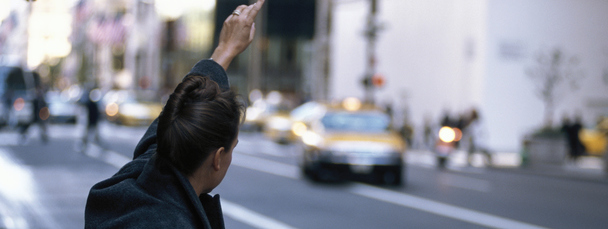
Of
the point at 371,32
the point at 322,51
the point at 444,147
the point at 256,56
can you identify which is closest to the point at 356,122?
the point at 444,147

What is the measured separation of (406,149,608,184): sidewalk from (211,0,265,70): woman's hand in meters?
17.1

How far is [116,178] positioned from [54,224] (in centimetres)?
701

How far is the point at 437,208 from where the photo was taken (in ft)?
37.6

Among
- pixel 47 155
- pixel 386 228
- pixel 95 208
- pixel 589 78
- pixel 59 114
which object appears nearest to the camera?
pixel 95 208

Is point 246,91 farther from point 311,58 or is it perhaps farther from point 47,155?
point 47,155

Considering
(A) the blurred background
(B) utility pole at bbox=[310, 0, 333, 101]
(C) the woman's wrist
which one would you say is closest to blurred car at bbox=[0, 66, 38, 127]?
(A) the blurred background

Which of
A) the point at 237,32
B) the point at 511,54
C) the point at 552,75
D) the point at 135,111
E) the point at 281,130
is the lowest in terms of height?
the point at 281,130

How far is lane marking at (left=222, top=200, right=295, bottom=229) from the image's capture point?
9.21 meters

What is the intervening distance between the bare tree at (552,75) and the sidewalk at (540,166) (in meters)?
2.91

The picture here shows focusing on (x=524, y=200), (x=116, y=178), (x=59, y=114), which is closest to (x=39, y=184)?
(x=524, y=200)

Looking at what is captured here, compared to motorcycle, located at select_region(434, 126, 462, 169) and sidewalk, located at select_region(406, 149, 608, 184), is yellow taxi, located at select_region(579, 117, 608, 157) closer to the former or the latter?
sidewalk, located at select_region(406, 149, 608, 184)

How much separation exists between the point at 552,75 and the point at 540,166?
24.5 ft

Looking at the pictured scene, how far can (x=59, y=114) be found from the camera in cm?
3434

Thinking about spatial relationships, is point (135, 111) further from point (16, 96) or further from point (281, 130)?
point (16, 96)
